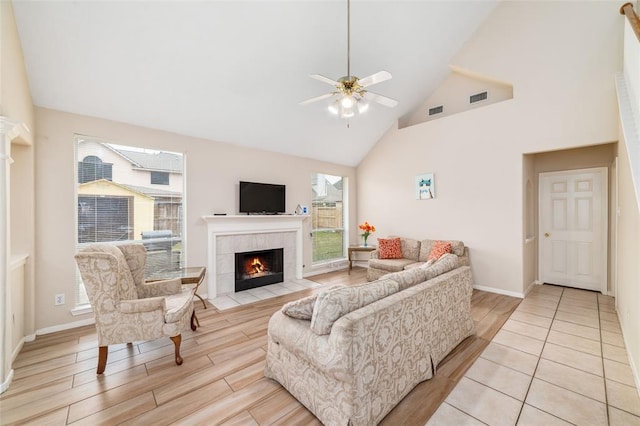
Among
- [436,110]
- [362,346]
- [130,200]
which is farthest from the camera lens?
[436,110]

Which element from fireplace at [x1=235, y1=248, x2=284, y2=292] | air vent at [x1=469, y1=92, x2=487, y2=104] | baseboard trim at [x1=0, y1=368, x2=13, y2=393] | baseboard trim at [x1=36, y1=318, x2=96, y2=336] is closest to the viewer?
baseboard trim at [x1=0, y1=368, x2=13, y2=393]

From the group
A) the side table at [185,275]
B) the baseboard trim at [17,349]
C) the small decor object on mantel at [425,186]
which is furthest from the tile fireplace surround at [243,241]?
the small decor object on mantel at [425,186]

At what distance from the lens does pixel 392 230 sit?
19.3ft

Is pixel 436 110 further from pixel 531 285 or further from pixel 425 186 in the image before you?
pixel 531 285

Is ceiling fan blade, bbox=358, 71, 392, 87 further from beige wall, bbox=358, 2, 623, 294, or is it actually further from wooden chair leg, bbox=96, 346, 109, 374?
wooden chair leg, bbox=96, 346, 109, 374

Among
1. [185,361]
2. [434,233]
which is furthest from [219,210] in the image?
[434,233]

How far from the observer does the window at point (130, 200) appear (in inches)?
131

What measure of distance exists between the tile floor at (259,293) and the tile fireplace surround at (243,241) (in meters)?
0.17

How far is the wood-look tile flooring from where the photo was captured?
71.4 inches

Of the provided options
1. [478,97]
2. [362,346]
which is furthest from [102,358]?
[478,97]

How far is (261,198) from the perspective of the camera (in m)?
4.83

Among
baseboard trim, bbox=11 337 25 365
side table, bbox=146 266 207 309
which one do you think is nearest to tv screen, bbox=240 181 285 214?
side table, bbox=146 266 207 309

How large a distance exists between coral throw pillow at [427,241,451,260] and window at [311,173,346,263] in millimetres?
2407

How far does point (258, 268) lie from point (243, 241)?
0.71m
